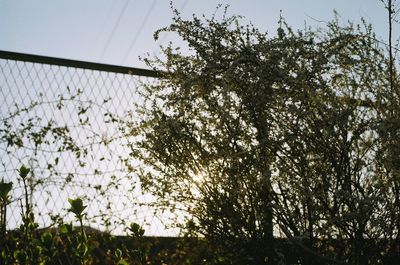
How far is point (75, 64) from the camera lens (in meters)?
3.97

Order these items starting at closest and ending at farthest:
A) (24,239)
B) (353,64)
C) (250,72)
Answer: (24,239)
(250,72)
(353,64)

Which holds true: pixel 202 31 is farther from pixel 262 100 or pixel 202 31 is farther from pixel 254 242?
pixel 254 242

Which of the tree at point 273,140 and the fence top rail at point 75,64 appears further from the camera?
the fence top rail at point 75,64

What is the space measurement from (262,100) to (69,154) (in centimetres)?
202

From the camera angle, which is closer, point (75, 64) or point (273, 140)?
point (273, 140)

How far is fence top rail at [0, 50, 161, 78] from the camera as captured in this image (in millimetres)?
3879

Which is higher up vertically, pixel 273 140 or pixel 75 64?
pixel 75 64

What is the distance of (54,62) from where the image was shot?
3.93 metres

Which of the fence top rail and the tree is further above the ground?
the fence top rail

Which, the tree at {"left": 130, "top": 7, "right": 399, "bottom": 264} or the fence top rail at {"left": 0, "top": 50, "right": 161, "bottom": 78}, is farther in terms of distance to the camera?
the fence top rail at {"left": 0, "top": 50, "right": 161, "bottom": 78}

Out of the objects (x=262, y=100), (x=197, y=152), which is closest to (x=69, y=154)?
(x=197, y=152)

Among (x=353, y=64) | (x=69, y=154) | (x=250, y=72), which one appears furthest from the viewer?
(x=69, y=154)

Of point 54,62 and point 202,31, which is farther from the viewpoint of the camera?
point 54,62

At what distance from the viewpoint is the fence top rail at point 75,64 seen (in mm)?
3879
